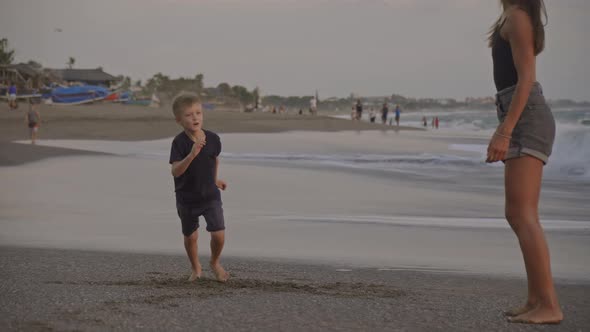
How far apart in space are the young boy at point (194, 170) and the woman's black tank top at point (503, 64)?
1.61 metres

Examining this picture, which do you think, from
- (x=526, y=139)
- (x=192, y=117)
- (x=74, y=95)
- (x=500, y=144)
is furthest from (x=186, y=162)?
(x=74, y=95)

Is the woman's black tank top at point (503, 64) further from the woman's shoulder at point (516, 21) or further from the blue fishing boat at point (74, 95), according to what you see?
the blue fishing boat at point (74, 95)

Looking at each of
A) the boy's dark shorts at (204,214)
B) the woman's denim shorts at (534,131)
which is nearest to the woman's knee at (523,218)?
the woman's denim shorts at (534,131)

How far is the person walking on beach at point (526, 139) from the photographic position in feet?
12.6

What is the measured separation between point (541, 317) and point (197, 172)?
6.56 ft

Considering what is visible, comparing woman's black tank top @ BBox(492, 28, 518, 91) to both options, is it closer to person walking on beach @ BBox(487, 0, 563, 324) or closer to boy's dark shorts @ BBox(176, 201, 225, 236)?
person walking on beach @ BBox(487, 0, 563, 324)

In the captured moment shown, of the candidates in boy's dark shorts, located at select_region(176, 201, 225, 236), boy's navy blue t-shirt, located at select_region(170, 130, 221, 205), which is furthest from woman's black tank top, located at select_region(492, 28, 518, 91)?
boy's dark shorts, located at select_region(176, 201, 225, 236)

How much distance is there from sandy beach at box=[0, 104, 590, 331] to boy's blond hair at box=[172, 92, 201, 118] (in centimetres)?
100

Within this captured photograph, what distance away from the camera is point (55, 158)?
594 inches

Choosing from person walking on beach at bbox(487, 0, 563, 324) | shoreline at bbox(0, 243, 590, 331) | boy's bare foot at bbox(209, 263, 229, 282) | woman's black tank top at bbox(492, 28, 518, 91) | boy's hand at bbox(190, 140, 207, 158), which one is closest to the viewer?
shoreline at bbox(0, 243, 590, 331)

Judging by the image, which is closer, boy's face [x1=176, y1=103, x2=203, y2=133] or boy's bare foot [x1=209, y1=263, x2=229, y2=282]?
boy's face [x1=176, y1=103, x2=203, y2=133]

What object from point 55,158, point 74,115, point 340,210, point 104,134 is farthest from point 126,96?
point 340,210

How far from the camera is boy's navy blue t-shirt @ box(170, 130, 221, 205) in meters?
4.54

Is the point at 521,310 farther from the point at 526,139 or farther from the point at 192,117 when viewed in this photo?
the point at 192,117
